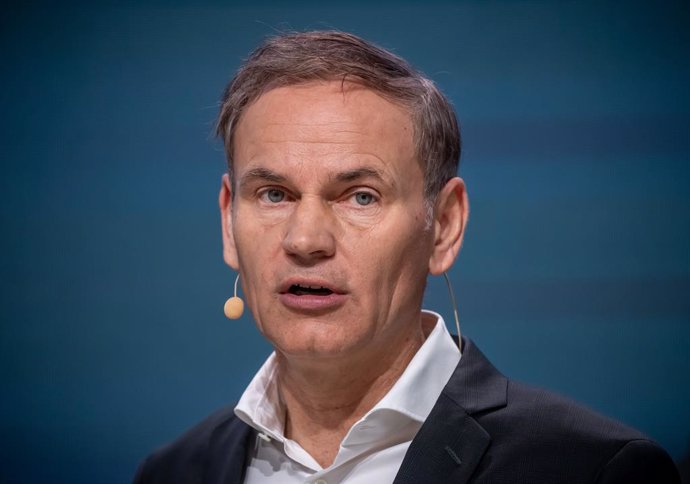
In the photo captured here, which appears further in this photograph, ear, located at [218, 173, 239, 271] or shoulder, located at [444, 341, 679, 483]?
ear, located at [218, 173, 239, 271]

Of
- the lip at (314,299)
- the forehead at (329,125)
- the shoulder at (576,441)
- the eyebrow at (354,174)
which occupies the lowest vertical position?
the shoulder at (576,441)

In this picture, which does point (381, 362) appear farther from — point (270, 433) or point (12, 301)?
point (12, 301)

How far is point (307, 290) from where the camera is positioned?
2.03 metres

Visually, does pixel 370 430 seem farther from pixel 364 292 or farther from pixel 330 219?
pixel 330 219

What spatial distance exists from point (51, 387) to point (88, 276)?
0.38 metres

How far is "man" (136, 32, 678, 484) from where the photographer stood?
1.98 meters

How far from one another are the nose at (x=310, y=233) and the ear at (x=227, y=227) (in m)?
0.28

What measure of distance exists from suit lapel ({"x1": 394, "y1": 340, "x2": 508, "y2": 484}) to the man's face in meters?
0.19

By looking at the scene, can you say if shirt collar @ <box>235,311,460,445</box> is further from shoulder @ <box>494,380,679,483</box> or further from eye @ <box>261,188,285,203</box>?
eye @ <box>261,188,285,203</box>

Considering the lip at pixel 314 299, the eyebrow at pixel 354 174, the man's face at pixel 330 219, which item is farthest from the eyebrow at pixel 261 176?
the lip at pixel 314 299

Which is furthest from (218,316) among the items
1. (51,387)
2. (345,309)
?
(345,309)

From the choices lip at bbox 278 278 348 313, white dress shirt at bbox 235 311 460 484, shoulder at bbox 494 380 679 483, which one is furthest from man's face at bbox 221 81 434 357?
shoulder at bbox 494 380 679 483

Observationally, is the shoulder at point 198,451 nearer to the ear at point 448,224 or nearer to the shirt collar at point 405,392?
the shirt collar at point 405,392

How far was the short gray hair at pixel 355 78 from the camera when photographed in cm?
209
